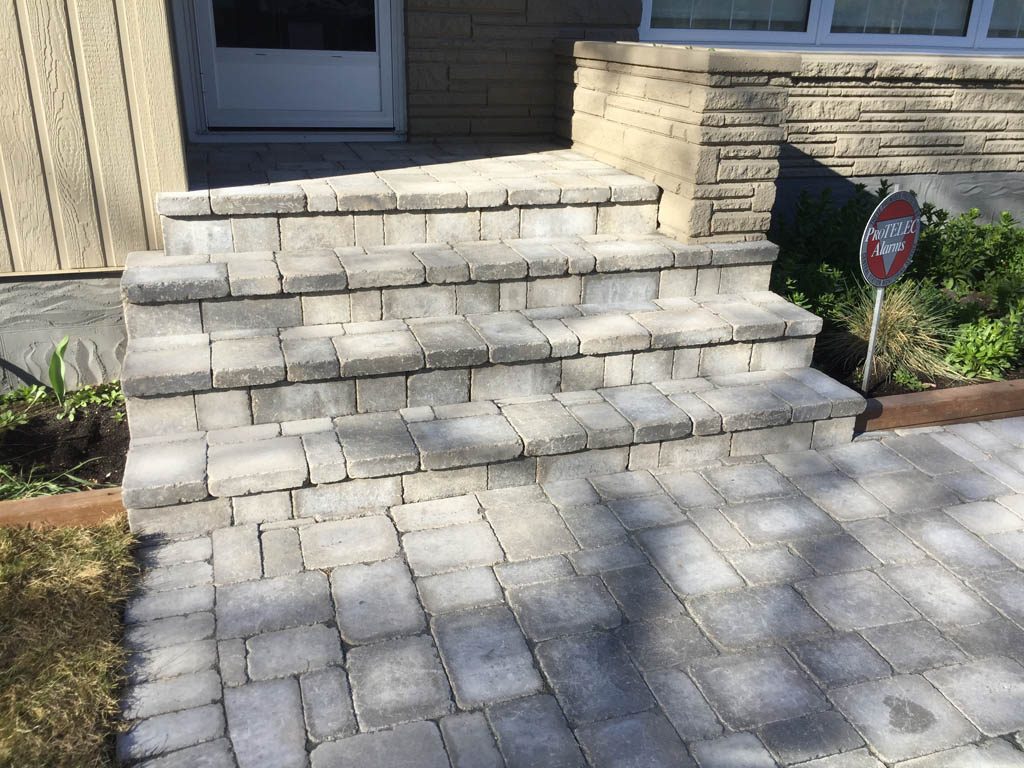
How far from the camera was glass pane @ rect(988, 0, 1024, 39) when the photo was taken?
23.7 feet

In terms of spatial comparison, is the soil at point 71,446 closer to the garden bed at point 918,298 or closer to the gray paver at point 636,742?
the gray paver at point 636,742

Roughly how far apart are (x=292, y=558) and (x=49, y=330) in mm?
1983

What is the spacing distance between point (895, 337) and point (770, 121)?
135 centimetres

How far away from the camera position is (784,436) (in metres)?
3.79

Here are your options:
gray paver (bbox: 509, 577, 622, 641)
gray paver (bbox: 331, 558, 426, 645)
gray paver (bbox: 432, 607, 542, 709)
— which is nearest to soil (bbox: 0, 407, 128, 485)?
gray paver (bbox: 331, 558, 426, 645)

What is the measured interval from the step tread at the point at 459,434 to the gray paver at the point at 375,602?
1.36ft

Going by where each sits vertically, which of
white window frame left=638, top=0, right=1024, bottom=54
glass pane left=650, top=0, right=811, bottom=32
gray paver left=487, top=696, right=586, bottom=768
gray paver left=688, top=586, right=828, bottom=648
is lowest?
gray paver left=487, top=696, right=586, bottom=768

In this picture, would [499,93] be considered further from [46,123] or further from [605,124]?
[46,123]

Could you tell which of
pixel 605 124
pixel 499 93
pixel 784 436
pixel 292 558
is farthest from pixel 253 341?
pixel 499 93

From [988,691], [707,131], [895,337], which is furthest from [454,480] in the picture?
[895,337]

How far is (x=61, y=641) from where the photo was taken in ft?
8.22

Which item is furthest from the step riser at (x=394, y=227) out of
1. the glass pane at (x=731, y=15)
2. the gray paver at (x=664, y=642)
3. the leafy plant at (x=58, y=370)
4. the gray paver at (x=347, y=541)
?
the glass pane at (x=731, y=15)

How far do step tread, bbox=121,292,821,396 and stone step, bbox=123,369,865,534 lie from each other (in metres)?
0.21

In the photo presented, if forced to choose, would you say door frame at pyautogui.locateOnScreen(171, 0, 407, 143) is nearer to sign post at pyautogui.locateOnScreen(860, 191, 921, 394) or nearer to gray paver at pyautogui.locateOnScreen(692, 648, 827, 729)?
sign post at pyautogui.locateOnScreen(860, 191, 921, 394)
